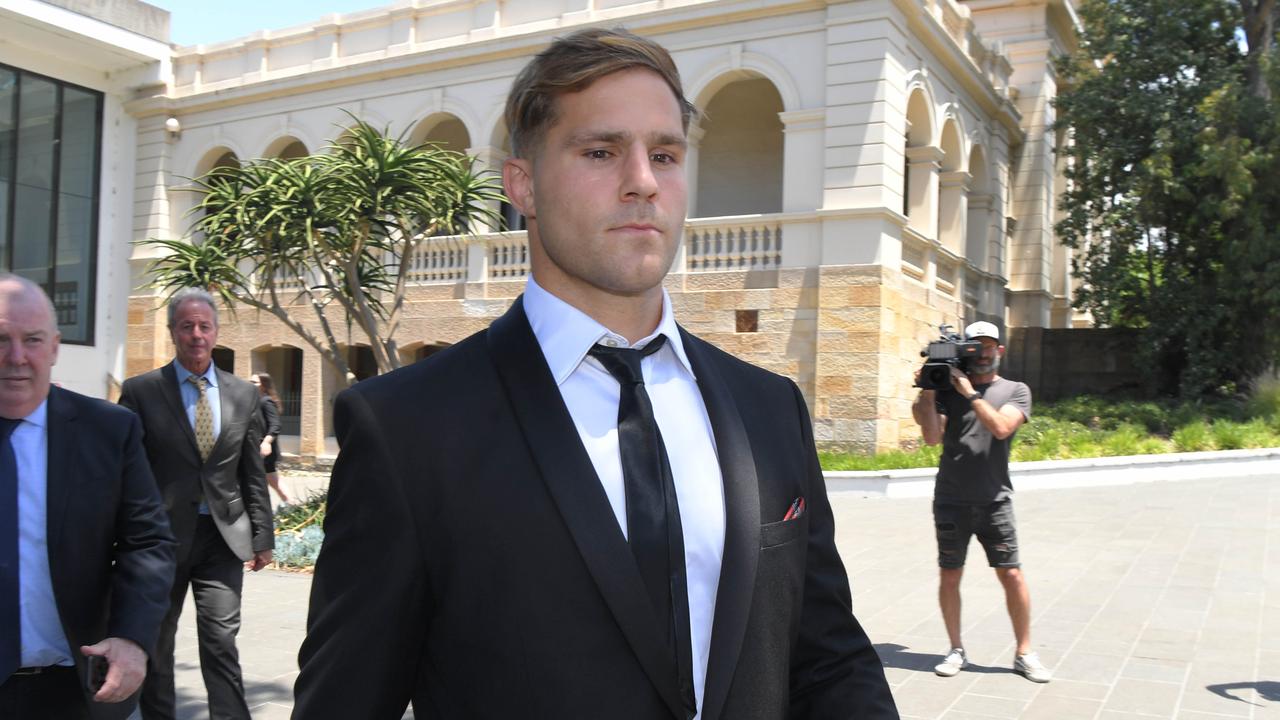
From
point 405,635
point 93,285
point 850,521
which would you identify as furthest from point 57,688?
point 93,285

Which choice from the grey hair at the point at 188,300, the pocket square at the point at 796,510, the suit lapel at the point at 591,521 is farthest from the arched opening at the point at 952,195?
the suit lapel at the point at 591,521

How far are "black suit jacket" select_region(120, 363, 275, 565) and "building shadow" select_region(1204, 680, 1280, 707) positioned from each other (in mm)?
5198

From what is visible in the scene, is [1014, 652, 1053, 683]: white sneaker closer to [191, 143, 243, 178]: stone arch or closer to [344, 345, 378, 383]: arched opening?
[344, 345, 378, 383]: arched opening

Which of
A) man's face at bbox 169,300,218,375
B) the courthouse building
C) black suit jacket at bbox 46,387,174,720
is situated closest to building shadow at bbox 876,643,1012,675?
man's face at bbox 169,300,218,375

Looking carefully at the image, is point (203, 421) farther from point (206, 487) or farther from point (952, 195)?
point (952, 195)

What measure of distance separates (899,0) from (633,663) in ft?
54.0

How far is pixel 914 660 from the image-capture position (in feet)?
21.1

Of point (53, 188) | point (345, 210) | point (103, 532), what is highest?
point (53, 188)

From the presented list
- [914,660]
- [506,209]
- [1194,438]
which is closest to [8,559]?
[914,660]

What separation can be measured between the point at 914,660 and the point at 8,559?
16.8 ft

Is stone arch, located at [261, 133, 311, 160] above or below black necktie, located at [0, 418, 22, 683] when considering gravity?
above

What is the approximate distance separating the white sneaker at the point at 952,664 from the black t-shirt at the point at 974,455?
2.98ft

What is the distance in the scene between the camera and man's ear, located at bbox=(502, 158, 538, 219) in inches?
67.8

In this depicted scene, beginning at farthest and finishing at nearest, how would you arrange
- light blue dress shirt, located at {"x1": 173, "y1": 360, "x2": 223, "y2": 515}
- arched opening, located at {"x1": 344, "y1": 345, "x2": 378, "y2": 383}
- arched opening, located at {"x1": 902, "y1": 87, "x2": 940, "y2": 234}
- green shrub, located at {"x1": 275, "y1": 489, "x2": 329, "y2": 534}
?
arched opening, located at {"x1": 344, "y1": 345, "x2": 378, "y2": 383} < arched opening, located at {"x1": 902, "y1": 87, "x2": 940, "y2": 234} < green shrub, located at {"x1": 275, "y1": 489, "x2": 329, "y2": 534} < light blue dress shirt, located at {"x1": 173, "y1": 360, "x2": 223, "y2": 515}
